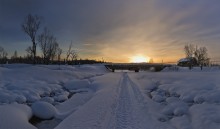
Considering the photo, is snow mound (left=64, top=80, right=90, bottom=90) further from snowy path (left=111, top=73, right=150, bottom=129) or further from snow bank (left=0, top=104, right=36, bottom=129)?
snow bank (left=0, top=104, right=36, bottom=129)

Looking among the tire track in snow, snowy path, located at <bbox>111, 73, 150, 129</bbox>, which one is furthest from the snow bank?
snowy path, located at <bbox>111, 73, 150, 129</bbox>

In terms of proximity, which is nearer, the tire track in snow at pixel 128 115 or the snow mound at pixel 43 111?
the tire track in snow at pixel 128 115

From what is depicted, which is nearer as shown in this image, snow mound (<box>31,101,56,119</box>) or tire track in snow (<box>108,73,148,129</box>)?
tire track in snow (<box>108,73,148,129</box>)

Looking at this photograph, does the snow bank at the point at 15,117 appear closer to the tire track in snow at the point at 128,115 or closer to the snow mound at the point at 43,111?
the snow mound at the point at 43,111

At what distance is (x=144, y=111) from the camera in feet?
38.7

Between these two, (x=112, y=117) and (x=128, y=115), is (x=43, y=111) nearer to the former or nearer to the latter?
(x=112, y=117)

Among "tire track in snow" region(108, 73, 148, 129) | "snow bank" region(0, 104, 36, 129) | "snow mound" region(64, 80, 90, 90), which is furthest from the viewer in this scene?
"snow mound" region(64, 80, 90, 90)

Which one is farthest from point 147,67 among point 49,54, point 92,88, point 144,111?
point 144,111

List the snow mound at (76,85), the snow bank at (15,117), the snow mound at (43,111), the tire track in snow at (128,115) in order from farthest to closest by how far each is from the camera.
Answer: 1. the snow mound at (76,85)
2. the snow mound at (43,111)
3. the snow bank at (15,117)
4. the tire track in snow at (128,115)

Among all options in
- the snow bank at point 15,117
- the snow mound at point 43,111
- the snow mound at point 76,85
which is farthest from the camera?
the snow mound at point 76,85

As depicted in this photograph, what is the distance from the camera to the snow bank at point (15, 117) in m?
9.34

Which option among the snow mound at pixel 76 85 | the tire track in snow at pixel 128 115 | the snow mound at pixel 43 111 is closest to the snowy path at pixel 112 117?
the tire track in snow at pixel 128 115

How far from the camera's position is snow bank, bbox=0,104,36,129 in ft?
30.6

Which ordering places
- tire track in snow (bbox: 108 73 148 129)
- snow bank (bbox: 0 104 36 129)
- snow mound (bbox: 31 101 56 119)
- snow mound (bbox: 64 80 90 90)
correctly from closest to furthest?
tire track in snow (bbox: 108 73 148 129) → snow bank (bbox: 0 104 36 129) → snow mound (bbox: 31 101 56 119) → snow mound (bbox: 64 80 90 90)
